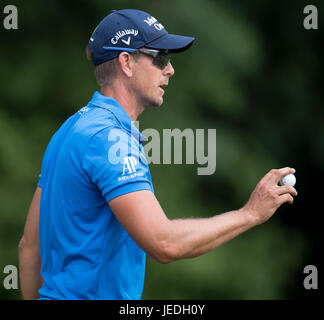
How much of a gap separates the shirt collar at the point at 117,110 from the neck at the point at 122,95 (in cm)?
8

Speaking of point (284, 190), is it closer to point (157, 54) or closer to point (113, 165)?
point (113, 165)

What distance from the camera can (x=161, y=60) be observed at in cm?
288

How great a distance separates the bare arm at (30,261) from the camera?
2867mm

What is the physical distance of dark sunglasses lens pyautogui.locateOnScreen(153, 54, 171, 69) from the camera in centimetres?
285

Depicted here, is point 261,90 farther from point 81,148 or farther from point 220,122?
point 81,148

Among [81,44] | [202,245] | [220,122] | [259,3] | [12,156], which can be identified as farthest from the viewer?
[259,3]

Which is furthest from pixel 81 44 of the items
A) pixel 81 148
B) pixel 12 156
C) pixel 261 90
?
pixel 81 148

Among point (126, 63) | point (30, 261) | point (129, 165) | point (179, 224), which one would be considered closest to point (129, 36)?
point (126, 63)

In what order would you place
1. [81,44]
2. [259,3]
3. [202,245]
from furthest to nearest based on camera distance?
[259,3] → [81,44] → [202,245]

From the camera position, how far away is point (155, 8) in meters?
6.73

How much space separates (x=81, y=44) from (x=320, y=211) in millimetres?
3711

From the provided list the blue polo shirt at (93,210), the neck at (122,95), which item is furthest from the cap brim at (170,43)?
the blue polo shirt at (93,210)

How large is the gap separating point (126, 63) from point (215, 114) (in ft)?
15.0

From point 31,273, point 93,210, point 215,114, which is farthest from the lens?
point 215,114
